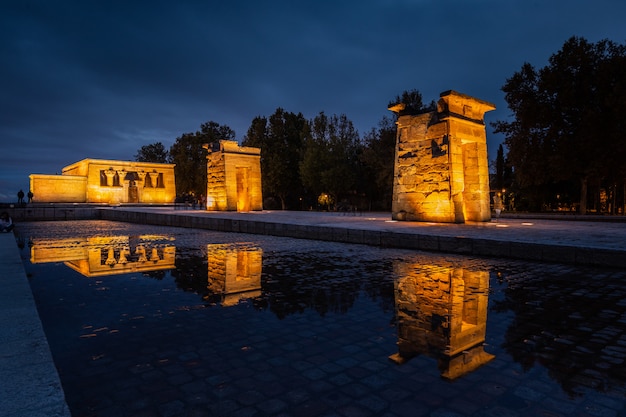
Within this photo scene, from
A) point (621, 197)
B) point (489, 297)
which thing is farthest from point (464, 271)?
point (621, 197)

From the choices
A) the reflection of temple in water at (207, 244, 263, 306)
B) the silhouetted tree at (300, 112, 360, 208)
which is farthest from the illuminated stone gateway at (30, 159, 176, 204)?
the reflection of temple in water at (207, 244, 263, 306)

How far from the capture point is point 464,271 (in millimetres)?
6824

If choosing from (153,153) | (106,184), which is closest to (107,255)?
(106,184)

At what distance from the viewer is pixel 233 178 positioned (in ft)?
79.2

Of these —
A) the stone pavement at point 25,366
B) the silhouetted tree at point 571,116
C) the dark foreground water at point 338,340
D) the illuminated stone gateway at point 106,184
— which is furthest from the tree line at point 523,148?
the stone pavement at point 25,366

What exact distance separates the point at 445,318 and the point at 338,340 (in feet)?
4.25

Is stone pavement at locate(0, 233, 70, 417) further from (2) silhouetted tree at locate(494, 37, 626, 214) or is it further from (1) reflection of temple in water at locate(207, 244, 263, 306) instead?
(2) silhouetted tree at locate(494, 37, 626, 214)

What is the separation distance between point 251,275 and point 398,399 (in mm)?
4364

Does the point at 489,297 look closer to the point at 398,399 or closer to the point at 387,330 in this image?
the point at 387,330

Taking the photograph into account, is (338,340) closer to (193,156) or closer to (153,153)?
(193,156)

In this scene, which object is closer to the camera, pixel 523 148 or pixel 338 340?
pixel 338 340

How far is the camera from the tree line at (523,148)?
2159 cm

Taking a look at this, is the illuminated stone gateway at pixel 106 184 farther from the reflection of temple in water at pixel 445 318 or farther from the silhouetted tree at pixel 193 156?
the reflection of temple in water at pixel 445 318

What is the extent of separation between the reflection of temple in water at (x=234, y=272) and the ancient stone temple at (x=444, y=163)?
704cm
